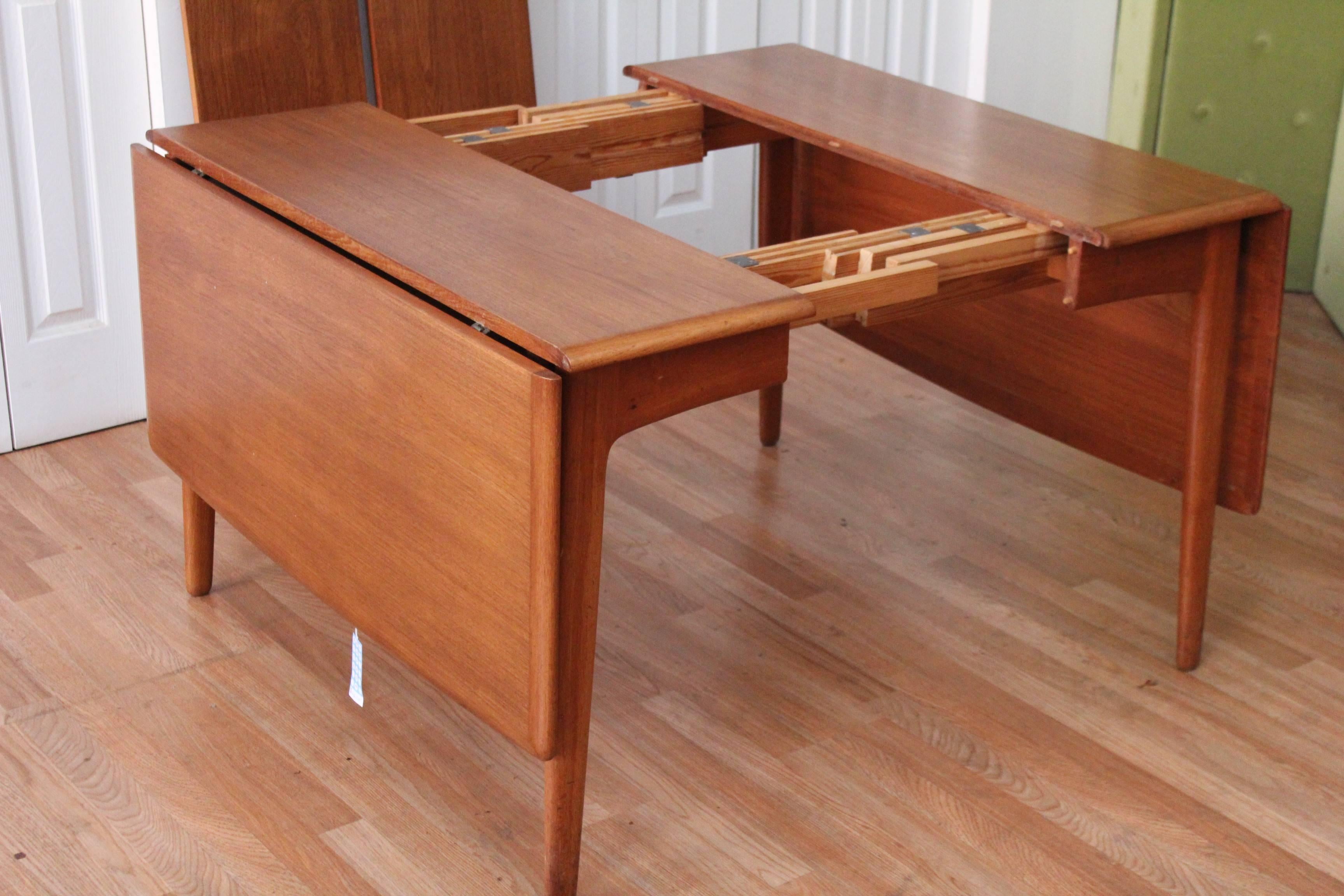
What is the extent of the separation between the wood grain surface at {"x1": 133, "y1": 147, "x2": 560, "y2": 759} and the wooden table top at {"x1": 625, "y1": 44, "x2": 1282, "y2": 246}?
76cm

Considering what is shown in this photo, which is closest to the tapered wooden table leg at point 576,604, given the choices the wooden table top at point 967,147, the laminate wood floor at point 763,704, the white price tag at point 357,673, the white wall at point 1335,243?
the laminate wood floor at point 763,704

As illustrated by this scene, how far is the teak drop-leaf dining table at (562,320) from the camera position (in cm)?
153

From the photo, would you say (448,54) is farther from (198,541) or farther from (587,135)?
(198,541)

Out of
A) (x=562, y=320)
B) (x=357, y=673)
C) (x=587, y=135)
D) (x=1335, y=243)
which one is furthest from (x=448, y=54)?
(x=1335, y=243)

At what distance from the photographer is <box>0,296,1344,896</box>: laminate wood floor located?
1804 millimetres

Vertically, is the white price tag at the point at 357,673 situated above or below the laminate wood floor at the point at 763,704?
above

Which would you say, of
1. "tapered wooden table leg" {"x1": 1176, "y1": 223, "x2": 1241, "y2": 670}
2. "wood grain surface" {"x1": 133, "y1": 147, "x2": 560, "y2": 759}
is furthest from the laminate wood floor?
"wood grain surface" {"x1": 133, "y1": 147, "x2": 560, "y2": 759}

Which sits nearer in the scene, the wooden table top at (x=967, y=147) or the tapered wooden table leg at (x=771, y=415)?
the wooden table top at (x=967, y=147)

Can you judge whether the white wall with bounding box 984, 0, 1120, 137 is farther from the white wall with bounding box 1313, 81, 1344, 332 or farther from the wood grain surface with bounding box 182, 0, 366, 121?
the wood grain surface with bounding box 182, 0, 366, 121

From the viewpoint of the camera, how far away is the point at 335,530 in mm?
1806

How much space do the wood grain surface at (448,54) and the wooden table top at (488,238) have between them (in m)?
0.61

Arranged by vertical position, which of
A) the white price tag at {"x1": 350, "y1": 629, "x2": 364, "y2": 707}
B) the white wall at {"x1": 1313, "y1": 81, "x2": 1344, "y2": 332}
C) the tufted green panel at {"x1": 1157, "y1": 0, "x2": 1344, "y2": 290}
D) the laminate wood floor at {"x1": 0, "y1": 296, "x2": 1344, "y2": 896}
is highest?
the tufted green panel at {"x1": 1157, "y1": 0, "x2": 1344, "y2": 290}

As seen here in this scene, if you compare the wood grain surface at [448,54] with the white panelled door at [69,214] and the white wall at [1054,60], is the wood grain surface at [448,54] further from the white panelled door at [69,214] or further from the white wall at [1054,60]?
the white wall at [1054,60]

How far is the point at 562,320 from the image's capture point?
1504 millimetres
